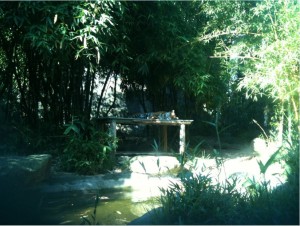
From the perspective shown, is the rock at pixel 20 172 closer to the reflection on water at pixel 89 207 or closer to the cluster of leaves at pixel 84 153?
the reflection on water at pixel 89 207

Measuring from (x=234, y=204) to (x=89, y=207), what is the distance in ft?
5.78

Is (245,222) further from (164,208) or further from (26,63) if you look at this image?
(26,63)

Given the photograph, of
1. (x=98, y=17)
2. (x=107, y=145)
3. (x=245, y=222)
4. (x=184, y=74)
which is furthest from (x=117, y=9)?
(x=245, y=222)

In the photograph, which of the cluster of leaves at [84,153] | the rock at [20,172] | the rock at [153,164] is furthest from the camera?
the rock at [153,164]

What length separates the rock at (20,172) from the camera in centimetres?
397

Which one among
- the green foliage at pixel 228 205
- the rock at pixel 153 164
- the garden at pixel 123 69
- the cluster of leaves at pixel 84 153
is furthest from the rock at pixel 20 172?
the green foliage at pixel 228 205

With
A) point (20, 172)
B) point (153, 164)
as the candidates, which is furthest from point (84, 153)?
point (20, 172)

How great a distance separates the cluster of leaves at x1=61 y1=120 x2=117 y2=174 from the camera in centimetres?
503

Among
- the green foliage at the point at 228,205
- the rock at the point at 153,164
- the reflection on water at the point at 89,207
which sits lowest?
the reflection on water at the point at 89,207

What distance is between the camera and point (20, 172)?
4035 millimetres

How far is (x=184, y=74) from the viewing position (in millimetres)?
5984

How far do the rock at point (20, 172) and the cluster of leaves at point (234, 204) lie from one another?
2.17 metres

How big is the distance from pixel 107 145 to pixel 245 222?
349 centimetres

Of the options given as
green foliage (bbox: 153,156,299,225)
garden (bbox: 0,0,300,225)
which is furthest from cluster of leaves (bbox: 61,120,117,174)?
green foliage (bbox: 153,156,299,225)
